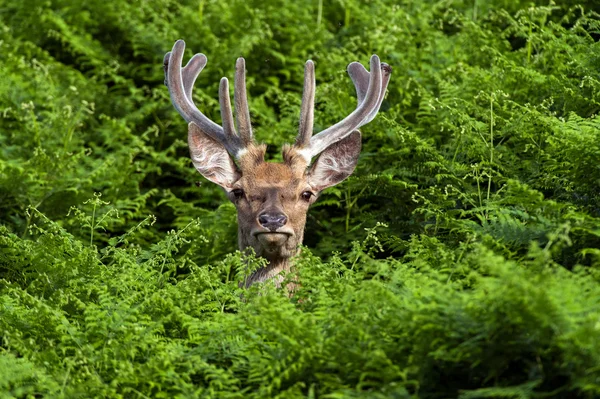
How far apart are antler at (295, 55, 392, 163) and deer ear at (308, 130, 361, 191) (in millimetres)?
57

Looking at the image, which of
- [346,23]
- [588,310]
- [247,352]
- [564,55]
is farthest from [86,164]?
[588,310]

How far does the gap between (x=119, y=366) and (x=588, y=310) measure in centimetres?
263

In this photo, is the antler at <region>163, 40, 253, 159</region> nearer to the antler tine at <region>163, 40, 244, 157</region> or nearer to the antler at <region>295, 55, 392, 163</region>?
the antler tine at <region>163, 40, 244, 157</region>

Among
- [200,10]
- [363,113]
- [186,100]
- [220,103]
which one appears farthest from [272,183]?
[200,10]

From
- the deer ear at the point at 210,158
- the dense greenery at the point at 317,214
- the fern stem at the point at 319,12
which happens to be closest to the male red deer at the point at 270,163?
the deer ear at the point at 210,158

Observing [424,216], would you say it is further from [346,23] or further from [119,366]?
[346,23]

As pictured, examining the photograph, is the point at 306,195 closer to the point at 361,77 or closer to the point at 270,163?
the point at 270,163

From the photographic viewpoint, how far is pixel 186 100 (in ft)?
32.5

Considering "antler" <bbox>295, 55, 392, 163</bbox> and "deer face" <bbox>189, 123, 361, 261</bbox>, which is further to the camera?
"antler" <bbox>295, 55, 392, 163</bbox>

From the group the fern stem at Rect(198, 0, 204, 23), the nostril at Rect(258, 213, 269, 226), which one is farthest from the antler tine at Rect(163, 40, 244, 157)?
the fern stem at Rect(198, 0, 204, 23)

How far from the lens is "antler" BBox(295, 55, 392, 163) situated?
944 centimetres

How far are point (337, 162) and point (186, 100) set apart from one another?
4.27 ft

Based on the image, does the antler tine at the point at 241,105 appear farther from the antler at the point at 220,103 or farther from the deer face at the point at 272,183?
the deer face at the point at 272,183

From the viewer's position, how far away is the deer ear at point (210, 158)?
957cm
